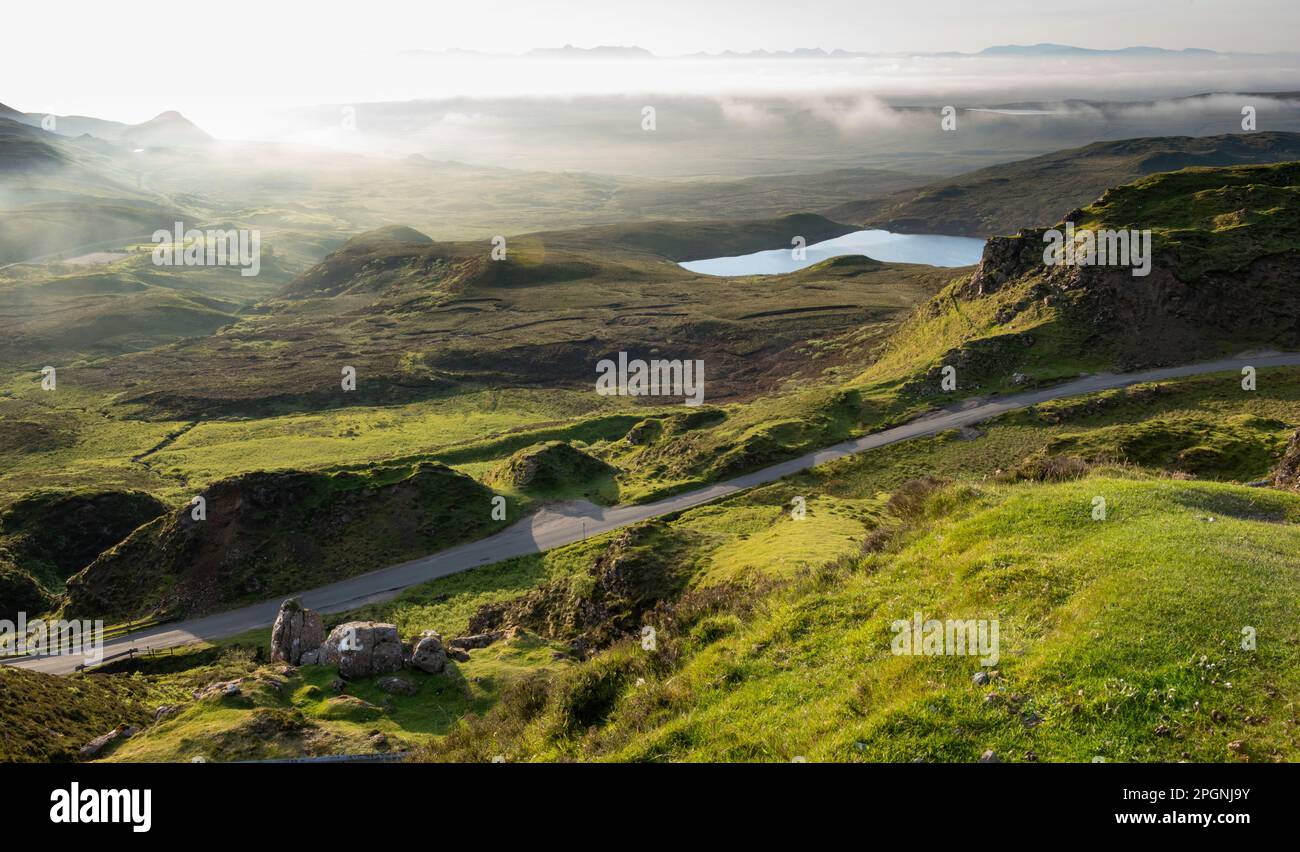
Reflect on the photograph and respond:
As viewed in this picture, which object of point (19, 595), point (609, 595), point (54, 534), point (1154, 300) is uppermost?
point (1154, 300)

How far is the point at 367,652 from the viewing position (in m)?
30.7

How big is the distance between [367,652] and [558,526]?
2700cm

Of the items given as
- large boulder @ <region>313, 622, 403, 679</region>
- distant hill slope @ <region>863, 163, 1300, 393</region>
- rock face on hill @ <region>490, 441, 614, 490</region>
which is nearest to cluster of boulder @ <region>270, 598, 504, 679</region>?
large boulder @ <region>313, 622, 403, 679</region>

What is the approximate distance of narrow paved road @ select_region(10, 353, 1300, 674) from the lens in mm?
46438

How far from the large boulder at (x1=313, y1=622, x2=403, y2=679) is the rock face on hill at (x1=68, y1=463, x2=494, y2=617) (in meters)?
22.7

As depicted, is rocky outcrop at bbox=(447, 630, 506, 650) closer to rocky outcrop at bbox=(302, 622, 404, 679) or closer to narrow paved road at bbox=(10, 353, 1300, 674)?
rocky outcrop at bbox=(302, 622, 404, 679)

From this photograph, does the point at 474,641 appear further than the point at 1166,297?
No

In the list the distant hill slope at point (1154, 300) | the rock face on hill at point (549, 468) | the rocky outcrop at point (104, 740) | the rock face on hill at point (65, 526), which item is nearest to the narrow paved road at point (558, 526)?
the distant hill slope at point (1154, 300)

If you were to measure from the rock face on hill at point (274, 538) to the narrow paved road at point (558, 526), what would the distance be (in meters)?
1.79

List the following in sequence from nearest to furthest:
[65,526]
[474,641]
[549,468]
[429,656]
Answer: [429,656]
[474,641]
[65,526]
[549,468]

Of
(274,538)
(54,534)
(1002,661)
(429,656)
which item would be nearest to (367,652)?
(429,656)

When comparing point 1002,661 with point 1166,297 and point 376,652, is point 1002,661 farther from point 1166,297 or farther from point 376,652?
point 1166,297

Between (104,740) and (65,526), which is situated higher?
(104,740)

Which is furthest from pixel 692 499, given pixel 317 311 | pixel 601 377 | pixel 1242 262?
pixel 317 311
